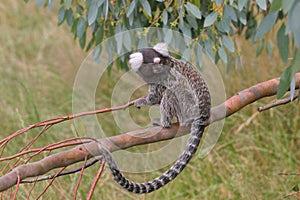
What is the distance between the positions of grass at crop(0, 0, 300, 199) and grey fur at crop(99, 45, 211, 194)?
2.49 ft

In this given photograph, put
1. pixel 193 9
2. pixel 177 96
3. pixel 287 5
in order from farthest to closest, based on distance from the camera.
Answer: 1. pixel 193 9
2. pixel 177 96
3. pixel 287 5

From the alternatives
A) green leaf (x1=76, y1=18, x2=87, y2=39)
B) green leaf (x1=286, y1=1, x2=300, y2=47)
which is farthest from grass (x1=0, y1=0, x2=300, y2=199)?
green leaf (x1=286, y1=1, x2=300, y2=47)

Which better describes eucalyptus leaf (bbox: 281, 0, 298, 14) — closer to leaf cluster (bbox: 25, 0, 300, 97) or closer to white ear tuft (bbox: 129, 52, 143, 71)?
white ear tuft (bbox: 129, 52, 143, 71)

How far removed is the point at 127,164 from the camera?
2816 millimetres

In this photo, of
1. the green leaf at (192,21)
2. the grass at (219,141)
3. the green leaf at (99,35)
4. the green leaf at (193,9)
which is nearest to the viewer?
the green leaf at (193,9)

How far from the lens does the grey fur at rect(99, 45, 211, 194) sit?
5.37 ft

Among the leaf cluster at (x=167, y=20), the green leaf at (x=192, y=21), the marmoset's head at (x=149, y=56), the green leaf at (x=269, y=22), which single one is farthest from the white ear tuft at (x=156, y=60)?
the green leaf at (x=192, y=21)

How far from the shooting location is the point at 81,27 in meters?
2.35

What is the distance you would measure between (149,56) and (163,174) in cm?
33

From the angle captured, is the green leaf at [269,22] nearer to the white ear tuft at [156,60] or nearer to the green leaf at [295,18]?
the green leaf at [295,18]

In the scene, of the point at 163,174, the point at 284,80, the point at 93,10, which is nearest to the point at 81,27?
the point at 93,10

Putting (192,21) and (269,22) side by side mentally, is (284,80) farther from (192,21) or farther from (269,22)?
(192,21)

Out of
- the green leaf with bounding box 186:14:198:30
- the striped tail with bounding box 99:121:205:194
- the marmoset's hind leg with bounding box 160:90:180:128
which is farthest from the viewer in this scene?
the green leaf with bounding box 186:14:198:30

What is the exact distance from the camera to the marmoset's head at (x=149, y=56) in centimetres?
158
